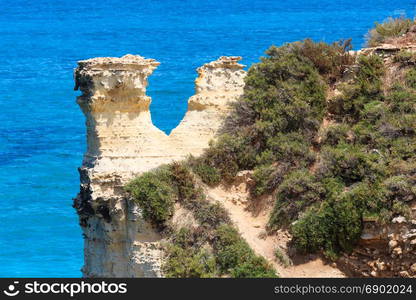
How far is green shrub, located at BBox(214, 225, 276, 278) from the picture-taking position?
27500 mm

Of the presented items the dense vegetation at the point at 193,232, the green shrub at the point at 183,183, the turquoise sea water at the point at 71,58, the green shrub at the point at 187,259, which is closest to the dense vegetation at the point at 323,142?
the green shrub at the point at 183,183

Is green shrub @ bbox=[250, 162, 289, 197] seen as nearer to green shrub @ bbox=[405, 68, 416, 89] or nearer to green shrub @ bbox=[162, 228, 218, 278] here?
green shrub @ bbox=[162, 228, 218, 278]

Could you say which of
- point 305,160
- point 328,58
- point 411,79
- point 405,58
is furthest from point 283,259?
point 405,58

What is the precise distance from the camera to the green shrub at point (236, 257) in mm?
27500

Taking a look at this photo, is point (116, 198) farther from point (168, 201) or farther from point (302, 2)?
point (302, 2)

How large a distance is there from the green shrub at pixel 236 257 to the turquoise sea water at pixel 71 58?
688 inches

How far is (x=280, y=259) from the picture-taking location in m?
28.5

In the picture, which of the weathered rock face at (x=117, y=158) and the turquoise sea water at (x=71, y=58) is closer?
the weathered rock face at (x=117, y=158)

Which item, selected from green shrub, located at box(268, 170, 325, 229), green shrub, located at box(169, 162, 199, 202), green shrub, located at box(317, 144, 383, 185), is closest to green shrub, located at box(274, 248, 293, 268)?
green shrub, located at box(268, 170, 325, 229)

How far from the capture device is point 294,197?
29469mm

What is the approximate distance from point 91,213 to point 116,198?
3.06 ft

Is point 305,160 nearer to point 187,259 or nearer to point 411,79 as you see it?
point 411,79

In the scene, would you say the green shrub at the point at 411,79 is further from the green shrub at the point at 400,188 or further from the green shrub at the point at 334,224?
the green shrub at the point at 334,224

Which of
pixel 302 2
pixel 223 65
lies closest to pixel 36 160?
pixel 223 65
